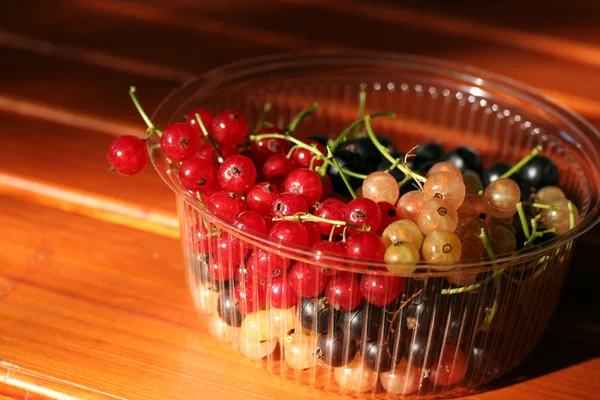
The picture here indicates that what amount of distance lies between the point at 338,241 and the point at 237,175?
0.39ft

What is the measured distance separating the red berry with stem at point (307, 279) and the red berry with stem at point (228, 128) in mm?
211

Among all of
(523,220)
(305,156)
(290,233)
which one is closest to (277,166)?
(305,156)

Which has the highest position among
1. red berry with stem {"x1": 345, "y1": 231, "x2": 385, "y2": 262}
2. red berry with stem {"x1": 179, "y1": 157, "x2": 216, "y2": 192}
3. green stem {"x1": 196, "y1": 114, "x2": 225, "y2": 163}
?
green stem {"x1": 196, "y1": 114, "x2": 225, "y2": 163}

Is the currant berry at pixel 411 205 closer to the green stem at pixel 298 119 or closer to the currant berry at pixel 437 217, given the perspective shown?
the currant berry at pixel 437 217

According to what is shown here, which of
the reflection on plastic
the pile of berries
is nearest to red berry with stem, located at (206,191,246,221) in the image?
the pile of berries

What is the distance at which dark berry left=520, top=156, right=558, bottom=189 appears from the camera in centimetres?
97

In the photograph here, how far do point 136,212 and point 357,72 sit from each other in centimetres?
37

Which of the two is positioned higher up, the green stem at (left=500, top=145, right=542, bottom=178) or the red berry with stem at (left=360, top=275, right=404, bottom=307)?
the green stem at (left=500, top=145, right=542, bottom=178)

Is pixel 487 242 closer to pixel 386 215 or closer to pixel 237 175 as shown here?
pixel 386 215

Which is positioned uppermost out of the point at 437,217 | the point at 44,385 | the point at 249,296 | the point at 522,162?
the point at 522,162

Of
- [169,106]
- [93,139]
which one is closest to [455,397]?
[169,106]

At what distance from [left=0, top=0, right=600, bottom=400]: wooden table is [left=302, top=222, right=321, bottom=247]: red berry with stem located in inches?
6.7

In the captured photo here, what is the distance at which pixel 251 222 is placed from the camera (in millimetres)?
748

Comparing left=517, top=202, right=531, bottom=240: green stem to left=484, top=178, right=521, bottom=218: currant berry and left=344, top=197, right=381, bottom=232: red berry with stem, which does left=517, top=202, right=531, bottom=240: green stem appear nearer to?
left=484, top=178, right=521, bottom=218: currant berry
